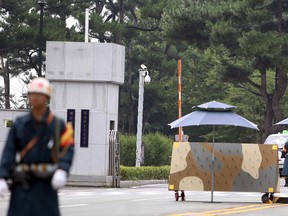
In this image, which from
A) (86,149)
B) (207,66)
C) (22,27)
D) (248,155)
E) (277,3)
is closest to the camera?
(248,155)

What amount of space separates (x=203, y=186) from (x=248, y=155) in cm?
130

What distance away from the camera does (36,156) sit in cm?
1000

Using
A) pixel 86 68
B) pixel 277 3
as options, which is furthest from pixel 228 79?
pixel 86 68

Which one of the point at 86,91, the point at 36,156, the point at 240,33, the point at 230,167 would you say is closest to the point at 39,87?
the point at 36,156

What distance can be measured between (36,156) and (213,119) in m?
15.6

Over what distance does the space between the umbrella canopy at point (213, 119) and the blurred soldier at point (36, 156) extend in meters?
15.1

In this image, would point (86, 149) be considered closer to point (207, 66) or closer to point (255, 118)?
point (255, 118)

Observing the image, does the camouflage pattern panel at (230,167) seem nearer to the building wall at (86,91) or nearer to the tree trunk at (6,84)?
the building wall at (86,91)

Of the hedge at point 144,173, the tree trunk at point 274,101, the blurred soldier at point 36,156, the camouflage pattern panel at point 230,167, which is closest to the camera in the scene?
the blurred soldier at point 36,156

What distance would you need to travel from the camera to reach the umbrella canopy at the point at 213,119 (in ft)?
82.6

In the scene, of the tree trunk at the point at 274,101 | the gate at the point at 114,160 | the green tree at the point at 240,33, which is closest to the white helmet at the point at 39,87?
the gate at the point at 114,160

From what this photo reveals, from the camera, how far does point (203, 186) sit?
26.3 metres

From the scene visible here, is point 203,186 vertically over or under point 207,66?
under

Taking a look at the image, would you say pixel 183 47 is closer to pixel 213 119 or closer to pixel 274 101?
pixel 274 101
